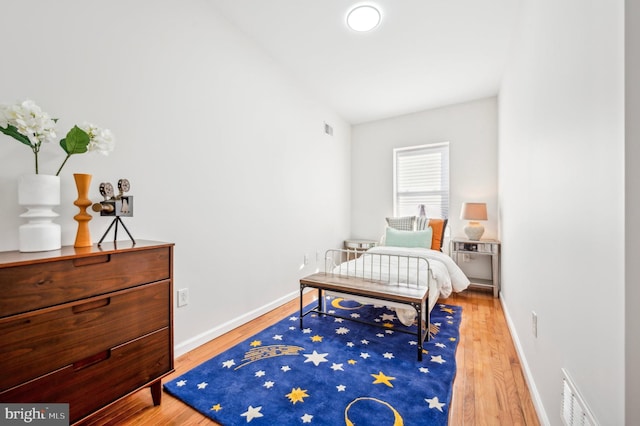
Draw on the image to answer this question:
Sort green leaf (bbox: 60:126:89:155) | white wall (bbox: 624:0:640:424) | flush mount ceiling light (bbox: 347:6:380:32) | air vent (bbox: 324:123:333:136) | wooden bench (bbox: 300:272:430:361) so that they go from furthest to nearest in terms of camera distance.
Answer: air vent (bbox: 324:123:333:136) < flush mount ceiling light (bbox: 347:6:380:32) < wooden bench (bbox: 300:272:430:361) < green leaf (bbox: 60:126:89:155) < white wall (bbox: 624:0:640:424)

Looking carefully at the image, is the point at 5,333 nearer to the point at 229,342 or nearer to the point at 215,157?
the point at 229,342

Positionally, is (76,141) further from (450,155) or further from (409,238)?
(450,155)

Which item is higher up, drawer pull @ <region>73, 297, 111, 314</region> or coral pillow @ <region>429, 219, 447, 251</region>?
coral pillow @ <region>429, 219, 447, 251</region>

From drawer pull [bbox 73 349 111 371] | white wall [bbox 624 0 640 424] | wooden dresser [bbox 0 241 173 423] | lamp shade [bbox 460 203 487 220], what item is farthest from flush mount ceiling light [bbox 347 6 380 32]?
drawer pull [bbox 73 349 111 371]

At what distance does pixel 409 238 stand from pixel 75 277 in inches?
125

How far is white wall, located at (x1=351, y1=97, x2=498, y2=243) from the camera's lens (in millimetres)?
3745

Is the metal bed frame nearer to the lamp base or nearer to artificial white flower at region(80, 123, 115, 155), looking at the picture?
the lamp base

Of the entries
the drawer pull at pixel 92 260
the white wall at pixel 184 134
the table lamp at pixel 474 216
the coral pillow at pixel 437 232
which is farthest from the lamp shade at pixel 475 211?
the drawer pull at pixel 92 260

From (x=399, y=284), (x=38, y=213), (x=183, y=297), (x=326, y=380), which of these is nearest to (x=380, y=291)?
(x=399, y=284)

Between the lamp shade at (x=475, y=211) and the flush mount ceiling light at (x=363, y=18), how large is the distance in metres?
2.39

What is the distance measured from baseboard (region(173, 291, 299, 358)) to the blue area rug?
0.26 meters

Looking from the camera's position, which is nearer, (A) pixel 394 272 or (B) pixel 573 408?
(B) pixel 573 408

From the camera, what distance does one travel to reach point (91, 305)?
1.20 metres

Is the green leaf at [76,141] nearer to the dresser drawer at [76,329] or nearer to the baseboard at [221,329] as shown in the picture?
the dresser drawer at [76,329]
